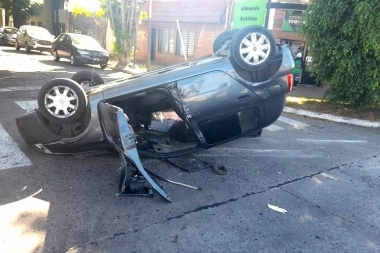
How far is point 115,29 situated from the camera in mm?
17141

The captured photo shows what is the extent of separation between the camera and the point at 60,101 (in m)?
4.45

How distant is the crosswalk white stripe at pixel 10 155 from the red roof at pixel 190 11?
47.1 ft

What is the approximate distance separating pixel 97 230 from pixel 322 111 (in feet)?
26.1

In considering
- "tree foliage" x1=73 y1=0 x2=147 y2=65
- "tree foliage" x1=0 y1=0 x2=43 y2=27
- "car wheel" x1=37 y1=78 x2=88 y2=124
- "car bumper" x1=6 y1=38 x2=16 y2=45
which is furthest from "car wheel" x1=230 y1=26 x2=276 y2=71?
"tree foliage" x1=0 y1=0 x2=43 y2=27

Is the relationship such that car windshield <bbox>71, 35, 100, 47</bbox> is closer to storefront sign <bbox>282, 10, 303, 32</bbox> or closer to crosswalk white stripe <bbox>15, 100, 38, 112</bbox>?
storefront sign <bbox>282, 10, 303, 32</bbox>

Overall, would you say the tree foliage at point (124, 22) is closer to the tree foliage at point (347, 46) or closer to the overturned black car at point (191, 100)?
the tree foliage at point (347, 46)

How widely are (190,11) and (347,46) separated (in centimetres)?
1284

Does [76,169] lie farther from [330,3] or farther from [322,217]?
[330,3]

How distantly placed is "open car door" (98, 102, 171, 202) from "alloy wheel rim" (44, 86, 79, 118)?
51cm

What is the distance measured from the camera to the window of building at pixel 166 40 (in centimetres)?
2150

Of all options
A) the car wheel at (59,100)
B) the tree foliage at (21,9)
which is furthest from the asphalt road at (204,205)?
the tree foliage at (21,9)

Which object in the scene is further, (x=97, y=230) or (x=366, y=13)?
(x=366, y=13)

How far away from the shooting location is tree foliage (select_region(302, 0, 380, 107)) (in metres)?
8.31

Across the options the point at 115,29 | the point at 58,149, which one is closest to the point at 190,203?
the point at 58,149
